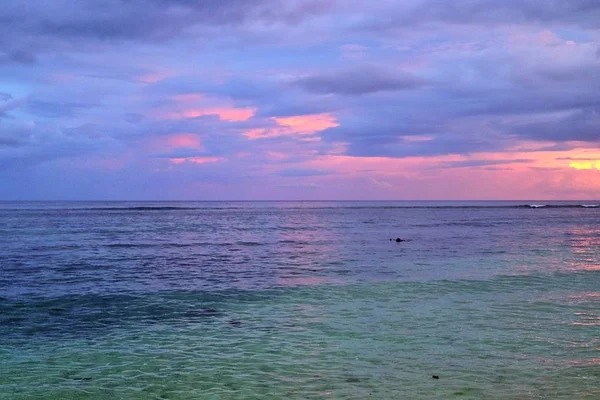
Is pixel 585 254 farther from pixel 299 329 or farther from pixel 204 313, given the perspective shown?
pixel 204 313

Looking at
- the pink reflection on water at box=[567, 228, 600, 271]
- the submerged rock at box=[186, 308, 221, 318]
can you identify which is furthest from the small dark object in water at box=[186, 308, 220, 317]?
the pink reflection on water at box=[567, 228, 600, 271]

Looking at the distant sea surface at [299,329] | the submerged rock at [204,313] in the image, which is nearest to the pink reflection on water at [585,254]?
the distant sea surface at [299,329]

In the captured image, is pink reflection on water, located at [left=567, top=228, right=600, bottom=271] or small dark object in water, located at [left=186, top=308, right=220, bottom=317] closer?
small dark object in water, located at [left=186, top=308, right=220, bottom=317]

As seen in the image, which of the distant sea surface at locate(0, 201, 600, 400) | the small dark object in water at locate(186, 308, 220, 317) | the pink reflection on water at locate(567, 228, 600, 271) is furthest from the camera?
the pink reflection on water at locate(567, 228, 600, 271)

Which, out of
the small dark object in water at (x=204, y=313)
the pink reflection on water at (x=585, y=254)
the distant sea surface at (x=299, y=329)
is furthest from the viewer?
the pink reflection on water at (x=585, y=254)

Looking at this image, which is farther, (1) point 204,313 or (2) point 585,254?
(2) point 585,254

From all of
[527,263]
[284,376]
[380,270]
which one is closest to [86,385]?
[284,376]

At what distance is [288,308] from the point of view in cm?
2005

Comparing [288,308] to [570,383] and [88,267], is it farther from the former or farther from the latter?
[88,267]

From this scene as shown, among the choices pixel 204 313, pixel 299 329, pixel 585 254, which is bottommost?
pixel 204 313

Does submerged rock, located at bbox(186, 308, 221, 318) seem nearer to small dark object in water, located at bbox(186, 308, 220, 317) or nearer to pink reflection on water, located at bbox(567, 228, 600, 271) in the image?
small dark object in water, located at bbox(186, 308, 220, 317)

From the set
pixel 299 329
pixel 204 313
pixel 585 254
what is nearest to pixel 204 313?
pixel 204 313

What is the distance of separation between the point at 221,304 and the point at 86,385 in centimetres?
960

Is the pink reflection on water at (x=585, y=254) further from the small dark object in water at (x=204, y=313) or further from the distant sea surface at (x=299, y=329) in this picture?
the small dark object in water at (x=204, y=313)
